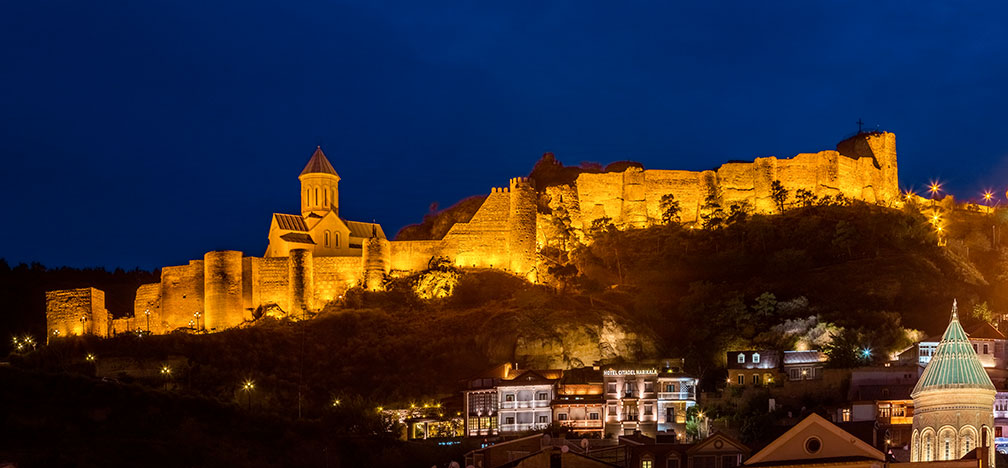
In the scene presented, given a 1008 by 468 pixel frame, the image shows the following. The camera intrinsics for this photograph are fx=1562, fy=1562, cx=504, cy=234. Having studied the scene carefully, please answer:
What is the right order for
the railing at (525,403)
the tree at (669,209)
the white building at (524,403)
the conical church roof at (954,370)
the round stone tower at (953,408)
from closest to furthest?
the round stone tower at (953,408)
the conical church roof at (954,370)
the white building at (524,403)
the railing at (525,403)
the tree at (669,209)

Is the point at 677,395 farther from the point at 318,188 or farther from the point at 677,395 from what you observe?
the point at 318,188

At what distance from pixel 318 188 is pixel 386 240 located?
8.43 metres

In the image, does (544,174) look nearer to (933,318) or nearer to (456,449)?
(933,318)

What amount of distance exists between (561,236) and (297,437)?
37508 millimetres

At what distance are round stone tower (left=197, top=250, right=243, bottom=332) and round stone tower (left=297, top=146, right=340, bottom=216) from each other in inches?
411

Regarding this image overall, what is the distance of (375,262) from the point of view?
8356 centimetres

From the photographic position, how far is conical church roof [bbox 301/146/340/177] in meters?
92.9

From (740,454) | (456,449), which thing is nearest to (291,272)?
(456,449)

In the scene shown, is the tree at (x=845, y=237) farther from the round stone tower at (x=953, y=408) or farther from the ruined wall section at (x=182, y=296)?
the round stone tower at (x=953, y=408)

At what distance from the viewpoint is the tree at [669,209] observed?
296 feet

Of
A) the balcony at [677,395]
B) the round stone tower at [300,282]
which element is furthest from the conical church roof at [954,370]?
the round stone tower at [300,282]

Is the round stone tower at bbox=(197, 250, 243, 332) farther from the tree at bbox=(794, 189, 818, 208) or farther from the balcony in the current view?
the tree at bbox=(794, 189, 818, 208)

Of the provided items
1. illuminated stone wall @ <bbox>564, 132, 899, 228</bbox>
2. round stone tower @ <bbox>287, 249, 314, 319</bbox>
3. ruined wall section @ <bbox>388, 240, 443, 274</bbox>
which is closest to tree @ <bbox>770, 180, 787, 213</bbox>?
illuminated stone wall @ <bbox>564, 132, 899, 228</bbox>

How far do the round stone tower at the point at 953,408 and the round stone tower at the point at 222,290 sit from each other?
1946 inches
